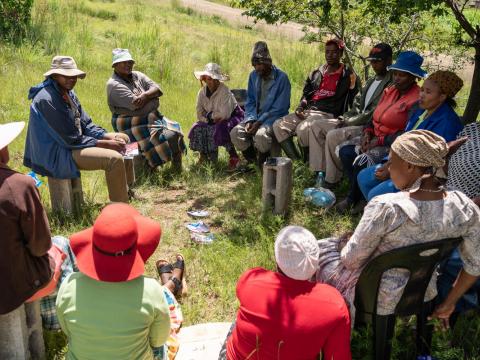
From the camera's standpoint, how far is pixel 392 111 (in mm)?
4605

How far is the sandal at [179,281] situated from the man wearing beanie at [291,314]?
4.38 ft

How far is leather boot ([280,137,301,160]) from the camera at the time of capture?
19.3ft

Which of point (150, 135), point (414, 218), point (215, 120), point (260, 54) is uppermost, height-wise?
point (260, 54)

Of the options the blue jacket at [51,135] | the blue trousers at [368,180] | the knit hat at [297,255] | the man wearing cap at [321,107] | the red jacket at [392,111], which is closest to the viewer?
the knit hat at [297,255]

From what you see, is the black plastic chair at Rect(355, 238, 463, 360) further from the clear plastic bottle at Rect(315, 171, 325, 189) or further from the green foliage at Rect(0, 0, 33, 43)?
the green foliage at Rect(0, 0, 33, 43)

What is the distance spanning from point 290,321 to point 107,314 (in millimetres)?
825

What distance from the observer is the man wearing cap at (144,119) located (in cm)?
574

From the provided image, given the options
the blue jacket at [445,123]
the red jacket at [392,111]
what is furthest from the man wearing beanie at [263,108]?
the blue jacket at [445,123]

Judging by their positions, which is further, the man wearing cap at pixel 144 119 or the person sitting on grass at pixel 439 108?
the man wearing cap at pixel 144 119

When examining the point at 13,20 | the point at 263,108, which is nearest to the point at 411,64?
the point at 263,108

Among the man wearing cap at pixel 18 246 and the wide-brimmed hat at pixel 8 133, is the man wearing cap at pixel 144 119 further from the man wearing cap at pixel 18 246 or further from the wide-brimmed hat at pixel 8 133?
the man wearing cap at pixel 18 246

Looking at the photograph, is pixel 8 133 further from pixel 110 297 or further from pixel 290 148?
pixel 290 148

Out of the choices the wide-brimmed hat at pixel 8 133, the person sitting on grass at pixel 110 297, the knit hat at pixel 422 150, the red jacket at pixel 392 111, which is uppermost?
the knit hat at pixel 422 150

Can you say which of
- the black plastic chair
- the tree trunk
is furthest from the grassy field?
the tree trunk
